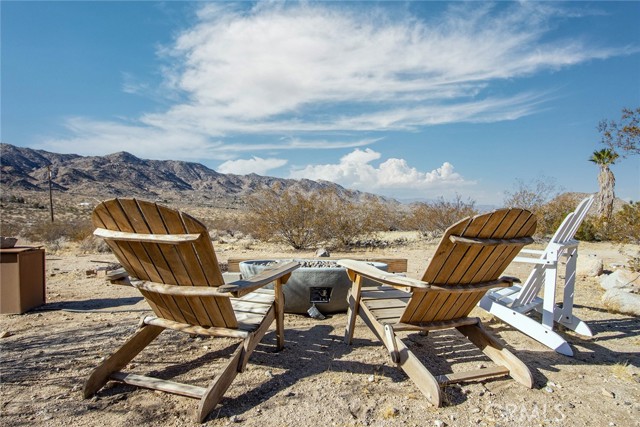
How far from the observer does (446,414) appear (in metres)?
2.23

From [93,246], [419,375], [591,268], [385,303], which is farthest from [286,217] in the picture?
[419,375]

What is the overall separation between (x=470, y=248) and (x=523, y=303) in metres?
1.55

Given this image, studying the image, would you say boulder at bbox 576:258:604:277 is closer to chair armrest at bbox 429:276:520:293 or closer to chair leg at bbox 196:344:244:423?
chair armrest at bbox 429:276:520:293

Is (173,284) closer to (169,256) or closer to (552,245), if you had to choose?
(169,256)

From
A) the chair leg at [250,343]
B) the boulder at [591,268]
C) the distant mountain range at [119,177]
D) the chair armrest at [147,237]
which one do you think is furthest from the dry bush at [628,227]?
the distant mountain range at [119,177]

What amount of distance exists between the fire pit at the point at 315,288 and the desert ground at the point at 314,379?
0.15 metres

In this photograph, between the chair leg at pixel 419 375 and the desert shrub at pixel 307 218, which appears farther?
the desert shrub at pixel 307 218

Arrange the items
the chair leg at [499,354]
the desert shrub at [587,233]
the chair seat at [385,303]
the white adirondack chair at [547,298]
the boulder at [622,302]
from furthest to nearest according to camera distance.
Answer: the desert shrub at [587,233] < the boulder at [622,302] < the white adirondack chair at [547,298] < the chair seat at [385,303] < the chair leg at [499,354]

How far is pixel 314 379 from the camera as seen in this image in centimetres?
266

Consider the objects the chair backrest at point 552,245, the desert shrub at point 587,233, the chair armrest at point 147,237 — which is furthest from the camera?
the desert shrub at point 587,233

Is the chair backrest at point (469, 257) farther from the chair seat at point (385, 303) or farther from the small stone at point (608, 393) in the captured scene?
the small stone at point (608, 393)

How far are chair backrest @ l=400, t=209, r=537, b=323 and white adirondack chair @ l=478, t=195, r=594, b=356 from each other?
29.9 inches

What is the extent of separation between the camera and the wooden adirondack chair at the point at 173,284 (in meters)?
2.10

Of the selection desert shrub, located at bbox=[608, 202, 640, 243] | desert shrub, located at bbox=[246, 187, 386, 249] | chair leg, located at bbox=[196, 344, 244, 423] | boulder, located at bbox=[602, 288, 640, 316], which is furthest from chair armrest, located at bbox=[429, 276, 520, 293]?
desert shrub, located at bbox=[246, 187, 386, 249]
